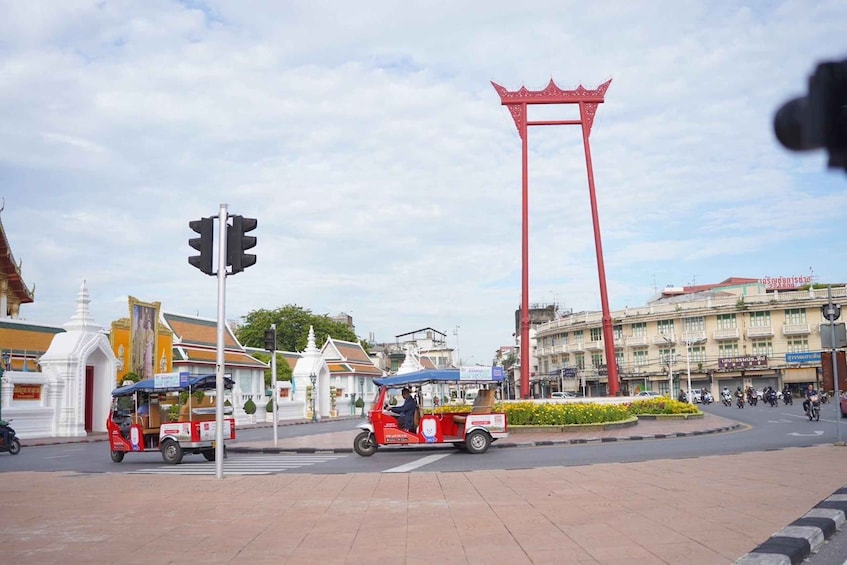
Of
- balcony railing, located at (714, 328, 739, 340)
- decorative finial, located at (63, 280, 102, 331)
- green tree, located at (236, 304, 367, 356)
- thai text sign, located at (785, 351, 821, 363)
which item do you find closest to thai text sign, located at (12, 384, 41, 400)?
decorative finial, located at (63, 280, 102, 331)

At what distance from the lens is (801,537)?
7109 millimetres

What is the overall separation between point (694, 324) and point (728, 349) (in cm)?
375

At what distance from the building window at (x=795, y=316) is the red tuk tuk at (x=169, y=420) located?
207ft

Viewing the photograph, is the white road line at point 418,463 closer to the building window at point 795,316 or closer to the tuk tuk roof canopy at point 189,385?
the tuk tuk roof canopy at point 189,385

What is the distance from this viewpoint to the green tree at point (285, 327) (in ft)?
260

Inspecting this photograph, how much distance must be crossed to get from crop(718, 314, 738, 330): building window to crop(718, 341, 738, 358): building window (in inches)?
55.5

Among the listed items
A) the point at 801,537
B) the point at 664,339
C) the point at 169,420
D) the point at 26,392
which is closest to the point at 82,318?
the point at 26,392

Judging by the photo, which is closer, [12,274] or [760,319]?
[12,274]

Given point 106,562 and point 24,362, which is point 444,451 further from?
point 24,362

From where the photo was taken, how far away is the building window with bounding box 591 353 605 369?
270ft

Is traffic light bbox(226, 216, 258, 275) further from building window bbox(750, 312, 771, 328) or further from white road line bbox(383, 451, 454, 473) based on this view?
building window bbox(750, 312, 771, 328)

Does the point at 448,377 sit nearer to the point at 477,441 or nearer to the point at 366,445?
the point at 477,441

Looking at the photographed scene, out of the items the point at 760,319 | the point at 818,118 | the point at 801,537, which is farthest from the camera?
→ the point at 760,319

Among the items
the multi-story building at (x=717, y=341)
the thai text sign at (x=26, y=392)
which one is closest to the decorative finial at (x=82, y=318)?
the thai text sign at (x=26, y=392)
